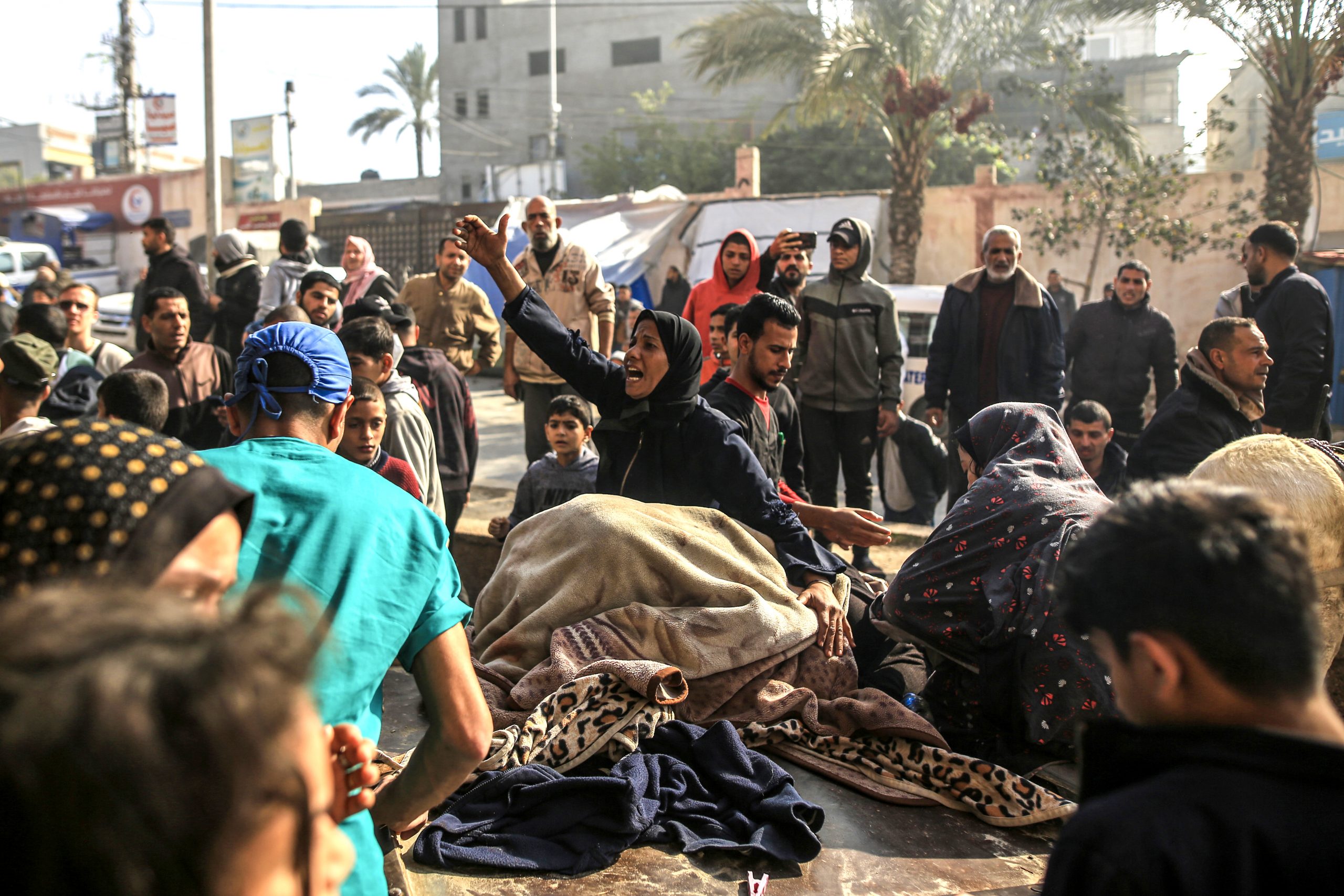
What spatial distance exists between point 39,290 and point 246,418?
339 inches

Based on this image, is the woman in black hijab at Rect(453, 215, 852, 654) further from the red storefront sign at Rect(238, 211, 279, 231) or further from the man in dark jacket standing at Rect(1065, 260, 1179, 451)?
the red storefront sign at Rect(238, 211, 279, 231)

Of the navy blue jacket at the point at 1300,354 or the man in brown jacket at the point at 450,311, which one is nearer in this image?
the navy blue jacket at the point at 1300,354

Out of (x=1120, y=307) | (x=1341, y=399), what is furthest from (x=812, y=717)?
(x=1341, y=399)

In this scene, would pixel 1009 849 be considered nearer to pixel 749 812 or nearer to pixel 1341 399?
pixel 749 812

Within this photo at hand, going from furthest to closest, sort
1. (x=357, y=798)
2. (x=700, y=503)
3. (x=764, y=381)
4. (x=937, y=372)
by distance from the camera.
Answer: (x=937, y=372) < (x=764, y=381) < (x=700, y=503) < (x=357, y=798)

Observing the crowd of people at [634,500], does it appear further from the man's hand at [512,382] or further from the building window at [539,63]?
the building window at [539,63]

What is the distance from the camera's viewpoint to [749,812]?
10.2 feet

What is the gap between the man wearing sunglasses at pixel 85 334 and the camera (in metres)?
6.12

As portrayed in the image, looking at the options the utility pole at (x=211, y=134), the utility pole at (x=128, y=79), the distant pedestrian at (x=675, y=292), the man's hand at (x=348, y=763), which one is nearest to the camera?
the man's hand at (x=348, y=763)

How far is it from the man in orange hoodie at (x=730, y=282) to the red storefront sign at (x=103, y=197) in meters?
25.9

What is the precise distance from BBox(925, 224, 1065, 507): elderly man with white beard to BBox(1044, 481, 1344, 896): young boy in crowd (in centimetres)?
471

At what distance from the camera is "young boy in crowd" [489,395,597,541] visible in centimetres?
542

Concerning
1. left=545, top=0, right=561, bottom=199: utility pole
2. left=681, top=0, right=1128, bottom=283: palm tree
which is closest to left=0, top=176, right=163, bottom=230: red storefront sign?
left=545, top=0, right=561, bottom=199: utility pole

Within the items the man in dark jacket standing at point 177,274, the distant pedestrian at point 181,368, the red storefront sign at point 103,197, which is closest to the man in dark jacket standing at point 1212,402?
the distant pedestrian at point 181,368
